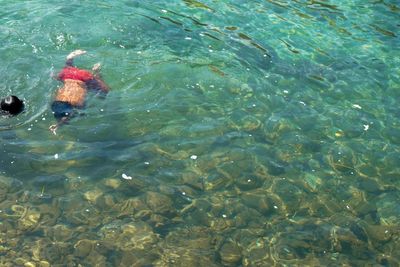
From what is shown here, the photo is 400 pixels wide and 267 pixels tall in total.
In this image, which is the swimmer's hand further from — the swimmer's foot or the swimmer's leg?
the swimmer's foot

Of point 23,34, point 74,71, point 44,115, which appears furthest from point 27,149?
point 23,34

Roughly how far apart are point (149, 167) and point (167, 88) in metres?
2.38

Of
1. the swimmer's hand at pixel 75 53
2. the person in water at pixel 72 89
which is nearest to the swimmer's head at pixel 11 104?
the person in water at pixel 72 89

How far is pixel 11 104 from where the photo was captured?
26.3ft

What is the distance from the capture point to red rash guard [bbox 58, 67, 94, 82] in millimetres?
9172

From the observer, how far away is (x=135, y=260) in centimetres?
620

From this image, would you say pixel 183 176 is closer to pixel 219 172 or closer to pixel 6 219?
pixel 219 172

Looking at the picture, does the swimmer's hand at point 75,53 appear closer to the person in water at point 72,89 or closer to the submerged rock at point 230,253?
the person in water at point 72,89

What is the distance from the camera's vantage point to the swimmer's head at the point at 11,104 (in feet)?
26.1

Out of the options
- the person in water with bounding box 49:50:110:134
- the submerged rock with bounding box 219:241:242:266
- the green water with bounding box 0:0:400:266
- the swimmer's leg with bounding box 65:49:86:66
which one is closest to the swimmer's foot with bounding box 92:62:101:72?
the person in water with bounding box 49:50:110:134

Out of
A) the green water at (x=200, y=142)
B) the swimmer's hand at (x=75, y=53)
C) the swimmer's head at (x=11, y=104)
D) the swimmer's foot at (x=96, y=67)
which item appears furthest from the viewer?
the swimmer's hand at (x=75, y=53)

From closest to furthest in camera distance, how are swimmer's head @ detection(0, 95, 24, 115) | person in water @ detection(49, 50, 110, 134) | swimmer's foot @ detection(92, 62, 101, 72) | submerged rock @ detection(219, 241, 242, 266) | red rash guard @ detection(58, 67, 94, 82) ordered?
submerged rock @ detection(219, 241, 242, 266) < swimmer's head @ detection(0, 95, 24, 115) < person in water @ detection(49, 50, 110, 134) < red rash guard @ detection(58, 67, 94, 82) < swimmer's foot @ detection(92, 62, 101, 72)

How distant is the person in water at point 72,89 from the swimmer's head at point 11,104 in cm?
57

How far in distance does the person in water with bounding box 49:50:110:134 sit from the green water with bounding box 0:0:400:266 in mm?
190
